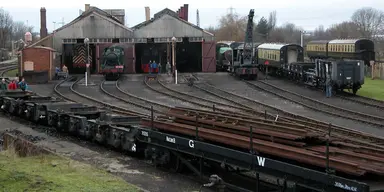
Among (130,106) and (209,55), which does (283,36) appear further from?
(130,106)

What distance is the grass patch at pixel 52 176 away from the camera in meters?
10.1

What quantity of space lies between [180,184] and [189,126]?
1.38m

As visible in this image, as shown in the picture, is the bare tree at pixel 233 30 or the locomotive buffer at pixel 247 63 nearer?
the locomotive buffer at pixel 247 63

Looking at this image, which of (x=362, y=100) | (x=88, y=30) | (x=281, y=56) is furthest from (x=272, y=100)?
(x=88, y=30)

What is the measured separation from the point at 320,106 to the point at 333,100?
336cm

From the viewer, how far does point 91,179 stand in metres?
11.4

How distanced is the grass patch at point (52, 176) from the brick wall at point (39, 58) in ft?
106

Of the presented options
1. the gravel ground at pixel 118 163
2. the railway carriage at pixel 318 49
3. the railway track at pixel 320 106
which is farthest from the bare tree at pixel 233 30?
the gravel ground at pixel 118 163

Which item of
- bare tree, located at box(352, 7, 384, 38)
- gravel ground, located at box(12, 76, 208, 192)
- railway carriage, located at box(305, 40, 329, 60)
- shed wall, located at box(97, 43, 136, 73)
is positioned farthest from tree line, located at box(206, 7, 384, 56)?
gravel ground, located at box(12, 76, 208, 192)

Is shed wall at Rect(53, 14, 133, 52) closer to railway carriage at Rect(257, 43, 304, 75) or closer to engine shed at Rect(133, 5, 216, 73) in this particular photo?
engine shed at Rect(133, 5, 216, 73)

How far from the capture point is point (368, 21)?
115875mm

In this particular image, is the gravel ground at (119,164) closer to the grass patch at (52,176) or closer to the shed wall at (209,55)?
the grass patch at (52,176)

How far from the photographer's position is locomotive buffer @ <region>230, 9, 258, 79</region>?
44719 mm

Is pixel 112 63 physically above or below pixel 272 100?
above
